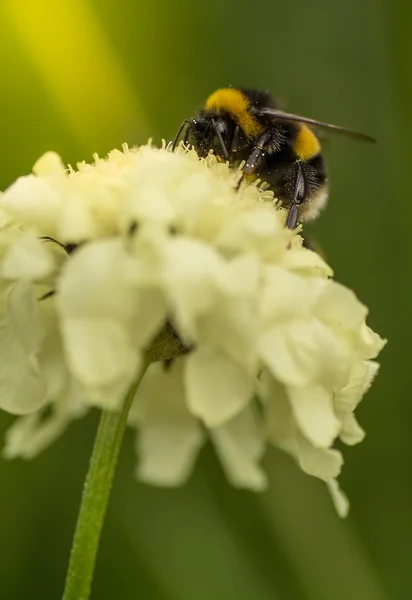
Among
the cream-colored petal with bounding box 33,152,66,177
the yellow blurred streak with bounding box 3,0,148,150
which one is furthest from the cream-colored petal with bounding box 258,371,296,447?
the yellow blurred streak with bounding box 3,0,148,150

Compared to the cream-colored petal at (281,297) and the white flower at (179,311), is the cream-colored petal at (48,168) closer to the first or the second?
the white flower at (179,311)

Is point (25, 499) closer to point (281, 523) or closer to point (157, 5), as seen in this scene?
point (281, 523)

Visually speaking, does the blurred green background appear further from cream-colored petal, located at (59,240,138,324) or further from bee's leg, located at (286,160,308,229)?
cream-colored petal, located at (59,240,138,324)

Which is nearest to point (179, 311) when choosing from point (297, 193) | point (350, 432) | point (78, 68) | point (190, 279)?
point (190, 279)

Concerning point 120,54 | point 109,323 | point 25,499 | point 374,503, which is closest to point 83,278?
point 109,323

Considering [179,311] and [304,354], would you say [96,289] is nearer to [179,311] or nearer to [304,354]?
[179,311]

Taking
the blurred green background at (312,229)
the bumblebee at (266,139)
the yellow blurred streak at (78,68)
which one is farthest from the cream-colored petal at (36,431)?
the yellow blurred streak at (78,68)
